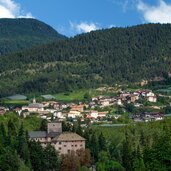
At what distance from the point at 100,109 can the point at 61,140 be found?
7048 centimetres

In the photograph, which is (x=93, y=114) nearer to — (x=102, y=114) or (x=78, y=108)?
(x=102, y=114)

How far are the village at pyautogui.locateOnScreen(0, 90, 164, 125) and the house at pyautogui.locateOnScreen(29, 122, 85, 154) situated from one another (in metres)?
40.2

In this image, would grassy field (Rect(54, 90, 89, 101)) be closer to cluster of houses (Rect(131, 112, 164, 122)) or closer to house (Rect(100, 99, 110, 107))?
house (Rect(100, 99, 110, 107))

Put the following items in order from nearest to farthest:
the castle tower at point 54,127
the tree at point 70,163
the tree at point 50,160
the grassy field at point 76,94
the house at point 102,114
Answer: the tree at point 50,160 → the tree at point 70,163 → the castle tower at point 54,127 → the house at point 102,114 → the grassy field at point 76,94

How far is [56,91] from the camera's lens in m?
191

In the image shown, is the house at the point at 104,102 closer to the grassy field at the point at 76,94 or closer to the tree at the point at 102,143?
the grassy field at the point at 76,94

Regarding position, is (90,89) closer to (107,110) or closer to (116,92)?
(116,92)

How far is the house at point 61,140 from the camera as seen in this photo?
91188mm

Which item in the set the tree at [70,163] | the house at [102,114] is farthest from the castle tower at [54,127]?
the house at [102,114]

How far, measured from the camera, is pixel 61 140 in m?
92.4

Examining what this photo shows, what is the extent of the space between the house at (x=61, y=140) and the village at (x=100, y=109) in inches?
1583

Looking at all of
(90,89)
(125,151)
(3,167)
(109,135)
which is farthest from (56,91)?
(3,167)

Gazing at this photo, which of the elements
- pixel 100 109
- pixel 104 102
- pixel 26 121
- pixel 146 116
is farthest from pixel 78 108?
pixel 26 121

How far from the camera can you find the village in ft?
477
